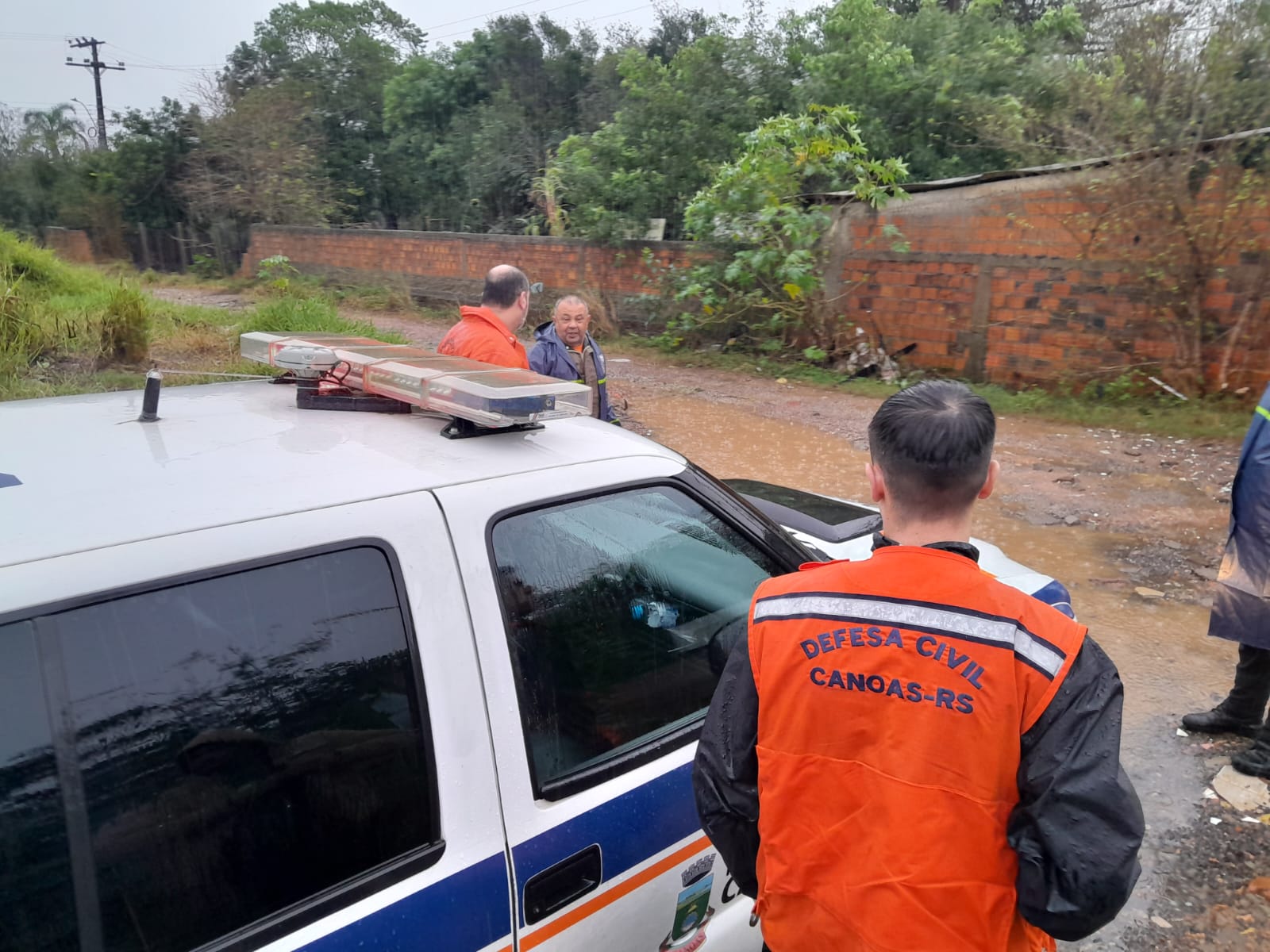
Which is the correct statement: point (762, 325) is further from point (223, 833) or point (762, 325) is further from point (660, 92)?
point (223, 833)

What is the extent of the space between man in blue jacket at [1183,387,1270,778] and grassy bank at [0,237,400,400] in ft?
19.3

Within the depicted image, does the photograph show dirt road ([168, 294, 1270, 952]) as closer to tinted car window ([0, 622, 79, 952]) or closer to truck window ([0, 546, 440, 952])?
truck window ([0, 546, 440, 952])

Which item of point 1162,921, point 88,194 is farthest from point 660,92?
point 88,194

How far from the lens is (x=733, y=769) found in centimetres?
147

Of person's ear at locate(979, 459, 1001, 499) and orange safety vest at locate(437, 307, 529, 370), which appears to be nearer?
person's ear at locate(979, 459, 1001, 499)

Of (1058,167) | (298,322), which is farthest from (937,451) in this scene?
(298,322)

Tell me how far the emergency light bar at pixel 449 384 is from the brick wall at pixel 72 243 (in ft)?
97.5

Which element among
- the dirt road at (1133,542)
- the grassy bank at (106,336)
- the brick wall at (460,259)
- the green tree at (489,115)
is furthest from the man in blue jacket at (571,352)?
the green tree at (489,115)

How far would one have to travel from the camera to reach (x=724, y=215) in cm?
1139

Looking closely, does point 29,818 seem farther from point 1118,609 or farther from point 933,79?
point 933,79

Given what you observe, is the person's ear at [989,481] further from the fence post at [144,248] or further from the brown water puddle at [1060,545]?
the fence post at [144,248]

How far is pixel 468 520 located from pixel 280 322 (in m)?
9.10

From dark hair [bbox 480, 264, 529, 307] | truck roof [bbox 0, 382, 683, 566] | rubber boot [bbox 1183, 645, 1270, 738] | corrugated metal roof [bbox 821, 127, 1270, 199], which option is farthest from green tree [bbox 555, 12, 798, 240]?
truck roof [bbox 0, 382, 683, 566]

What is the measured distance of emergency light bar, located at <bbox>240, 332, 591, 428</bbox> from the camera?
184 cm
